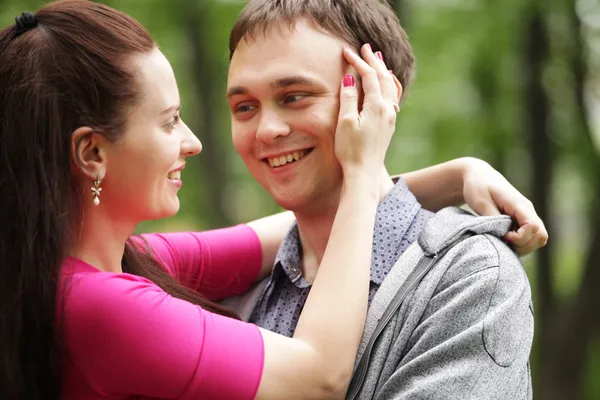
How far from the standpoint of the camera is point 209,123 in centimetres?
1145

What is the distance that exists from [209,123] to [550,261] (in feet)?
16.7

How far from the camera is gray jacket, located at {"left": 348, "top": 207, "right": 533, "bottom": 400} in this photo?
2.26 m

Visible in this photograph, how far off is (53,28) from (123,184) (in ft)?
1.67

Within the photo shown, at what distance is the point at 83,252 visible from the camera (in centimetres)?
245

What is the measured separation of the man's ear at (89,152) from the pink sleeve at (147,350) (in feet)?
1.09

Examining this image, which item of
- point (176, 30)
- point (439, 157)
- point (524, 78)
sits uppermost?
point (176, 30)

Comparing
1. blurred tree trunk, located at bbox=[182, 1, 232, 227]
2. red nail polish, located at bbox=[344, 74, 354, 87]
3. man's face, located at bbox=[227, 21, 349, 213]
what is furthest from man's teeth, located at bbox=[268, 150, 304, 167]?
blurred tree trunk, located at bbox=[182, 1, 232, 227]

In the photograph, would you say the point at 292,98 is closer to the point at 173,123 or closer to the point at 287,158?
the point at 287,158

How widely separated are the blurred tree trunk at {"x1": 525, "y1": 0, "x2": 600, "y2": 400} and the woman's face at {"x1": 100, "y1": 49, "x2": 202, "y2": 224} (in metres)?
5.74

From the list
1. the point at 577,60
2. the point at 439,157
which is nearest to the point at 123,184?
the point at 577,60

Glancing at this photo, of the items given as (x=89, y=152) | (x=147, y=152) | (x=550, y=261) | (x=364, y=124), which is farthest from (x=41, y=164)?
(x=550, y=261)

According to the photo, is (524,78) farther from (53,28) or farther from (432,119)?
(53,28)

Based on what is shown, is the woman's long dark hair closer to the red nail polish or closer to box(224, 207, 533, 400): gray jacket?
the red nail polish

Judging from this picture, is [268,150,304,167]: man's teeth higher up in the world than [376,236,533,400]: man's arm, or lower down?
higher up
